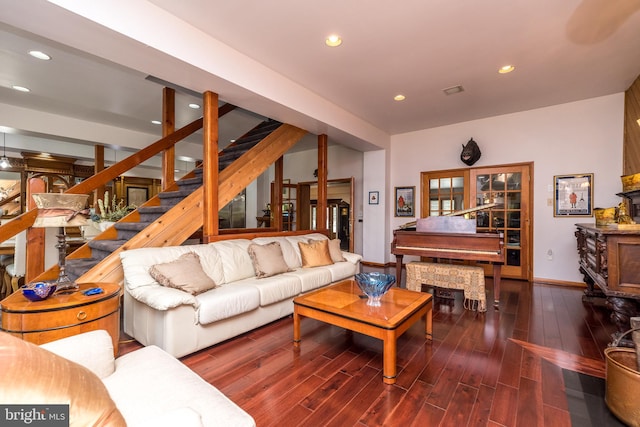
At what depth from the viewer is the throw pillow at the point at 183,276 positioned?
2.48 meters

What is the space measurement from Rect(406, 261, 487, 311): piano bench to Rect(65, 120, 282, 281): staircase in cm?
320

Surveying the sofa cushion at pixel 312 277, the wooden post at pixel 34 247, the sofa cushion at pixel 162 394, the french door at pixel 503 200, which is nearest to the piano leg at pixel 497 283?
the french door at pixel 503 200

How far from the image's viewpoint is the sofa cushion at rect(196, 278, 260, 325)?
7.84 ft

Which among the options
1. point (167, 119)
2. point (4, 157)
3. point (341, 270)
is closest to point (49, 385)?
point (341, 270)

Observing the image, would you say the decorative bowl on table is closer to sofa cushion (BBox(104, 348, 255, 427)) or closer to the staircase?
sofa cushion (BBox(104, 348, 255, 427))

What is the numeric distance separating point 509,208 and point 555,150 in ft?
3.66

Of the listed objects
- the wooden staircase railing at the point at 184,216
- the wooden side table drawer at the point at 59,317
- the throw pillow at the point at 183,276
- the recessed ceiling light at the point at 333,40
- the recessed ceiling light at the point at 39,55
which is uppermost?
the recessed ceiling light at the point at 39,55

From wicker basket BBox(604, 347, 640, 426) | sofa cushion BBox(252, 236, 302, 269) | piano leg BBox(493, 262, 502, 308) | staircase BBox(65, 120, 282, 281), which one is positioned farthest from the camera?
sofa cushion BBox(252, 236, 302, 269)

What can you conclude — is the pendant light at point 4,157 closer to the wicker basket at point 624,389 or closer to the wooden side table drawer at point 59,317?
the wooden side table drawer at point 59,317

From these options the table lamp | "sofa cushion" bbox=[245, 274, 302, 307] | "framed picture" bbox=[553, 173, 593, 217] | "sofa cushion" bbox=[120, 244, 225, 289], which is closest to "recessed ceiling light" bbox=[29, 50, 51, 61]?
the table lamp

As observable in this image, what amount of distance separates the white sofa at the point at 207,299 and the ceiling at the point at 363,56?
181 cm

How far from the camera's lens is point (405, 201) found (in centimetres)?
614

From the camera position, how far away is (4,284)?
3.80 metres

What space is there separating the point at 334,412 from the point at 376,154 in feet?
17.3
